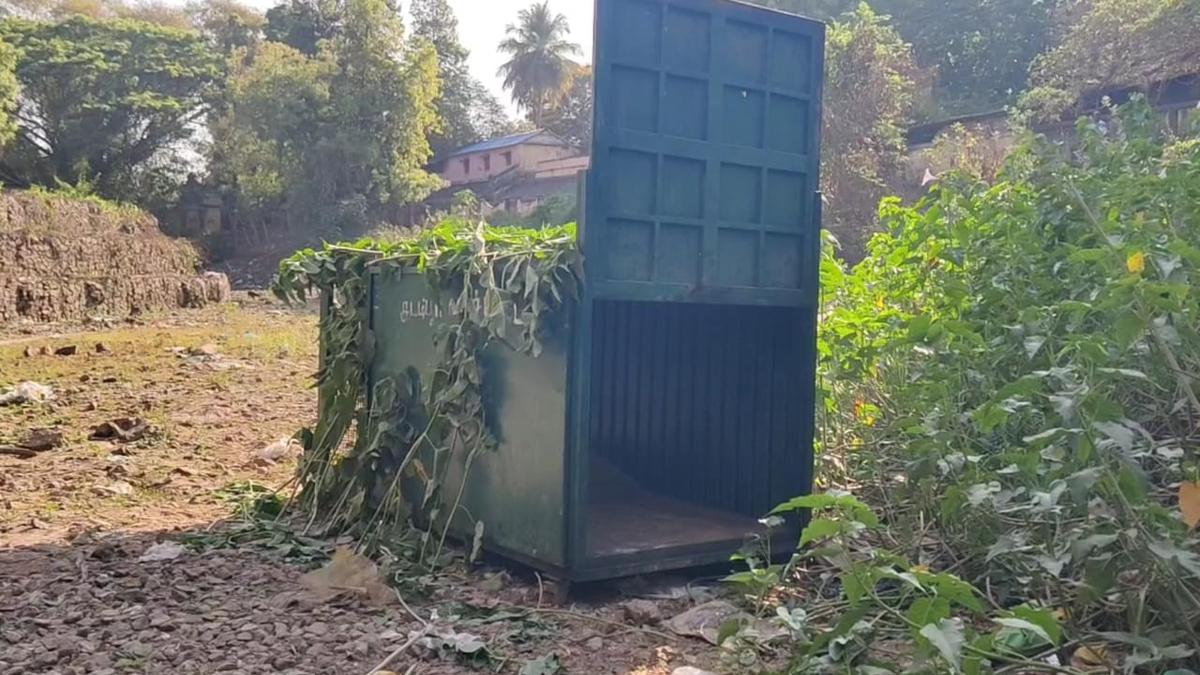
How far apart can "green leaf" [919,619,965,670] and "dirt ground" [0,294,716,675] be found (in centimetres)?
125

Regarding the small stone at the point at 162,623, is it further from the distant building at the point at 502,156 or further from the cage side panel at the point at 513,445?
the distant building at the point at 502,156

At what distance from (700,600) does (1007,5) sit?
2270 cm

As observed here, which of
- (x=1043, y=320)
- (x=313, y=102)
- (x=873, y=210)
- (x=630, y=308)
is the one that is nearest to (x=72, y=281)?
(x=313, y=102)

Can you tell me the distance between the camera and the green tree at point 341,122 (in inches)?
929

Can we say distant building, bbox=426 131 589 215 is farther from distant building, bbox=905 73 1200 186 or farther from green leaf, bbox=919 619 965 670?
green leaf, bbox=919 619 965 670

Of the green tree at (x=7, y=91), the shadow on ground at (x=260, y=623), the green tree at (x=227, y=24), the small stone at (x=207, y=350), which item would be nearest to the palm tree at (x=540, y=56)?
the green tree at (x=227, y=24)

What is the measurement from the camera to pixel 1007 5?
23000 millimetres

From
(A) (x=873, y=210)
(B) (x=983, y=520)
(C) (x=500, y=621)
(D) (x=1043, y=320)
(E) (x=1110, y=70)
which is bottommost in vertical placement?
(C) (x=500, y=621)

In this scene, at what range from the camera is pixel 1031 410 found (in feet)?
8.85

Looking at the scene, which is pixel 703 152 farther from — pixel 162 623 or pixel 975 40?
pixel 975 40

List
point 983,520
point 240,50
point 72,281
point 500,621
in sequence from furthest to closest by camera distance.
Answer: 1. point 240,50
2. point 72,281
3. point 500,621
4. point 983,520

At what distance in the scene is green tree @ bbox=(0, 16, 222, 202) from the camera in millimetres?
23781

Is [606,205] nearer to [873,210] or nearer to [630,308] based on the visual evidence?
[630,308]

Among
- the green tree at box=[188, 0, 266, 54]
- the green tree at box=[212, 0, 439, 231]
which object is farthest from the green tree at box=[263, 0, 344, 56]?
the green tree at box=[212, 0, 439, 231]
